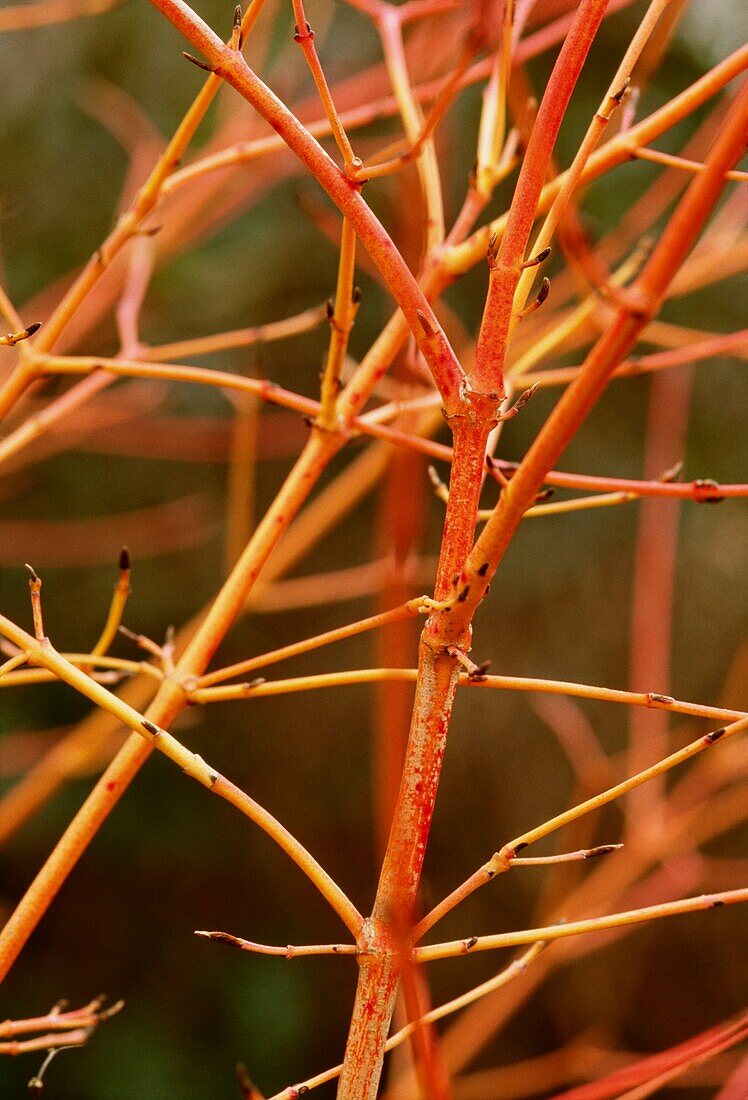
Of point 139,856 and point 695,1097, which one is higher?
point 139,856

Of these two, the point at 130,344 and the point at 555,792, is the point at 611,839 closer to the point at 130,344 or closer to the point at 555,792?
the point at 555,792

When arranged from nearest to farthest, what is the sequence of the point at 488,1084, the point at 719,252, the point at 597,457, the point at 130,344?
the point at 130,344, the point at 719,252, the point at 488,1084, the point at 597,457

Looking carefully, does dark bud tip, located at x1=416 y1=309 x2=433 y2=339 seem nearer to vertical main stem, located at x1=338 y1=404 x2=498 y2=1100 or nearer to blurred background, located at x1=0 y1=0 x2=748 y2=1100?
vertical main stem, located at x1=338 y1=404 x2=498 y2=1100

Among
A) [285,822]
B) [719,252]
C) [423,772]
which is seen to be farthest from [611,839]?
[423,772]

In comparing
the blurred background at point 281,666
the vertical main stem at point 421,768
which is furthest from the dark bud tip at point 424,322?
the blurred background at point 281,666

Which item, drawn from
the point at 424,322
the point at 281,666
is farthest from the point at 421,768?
the point at 281,666

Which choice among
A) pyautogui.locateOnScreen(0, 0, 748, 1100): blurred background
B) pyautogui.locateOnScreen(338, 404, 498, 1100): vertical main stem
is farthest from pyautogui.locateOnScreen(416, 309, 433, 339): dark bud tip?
pyautogui.locateOnScreen(0, 0, 748, 1100): blurred background

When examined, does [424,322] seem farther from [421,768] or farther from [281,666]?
[281,666]

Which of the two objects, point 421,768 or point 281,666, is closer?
point 421,768

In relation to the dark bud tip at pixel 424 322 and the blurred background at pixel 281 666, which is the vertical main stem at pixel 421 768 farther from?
the blurred background at pixel 281 666
